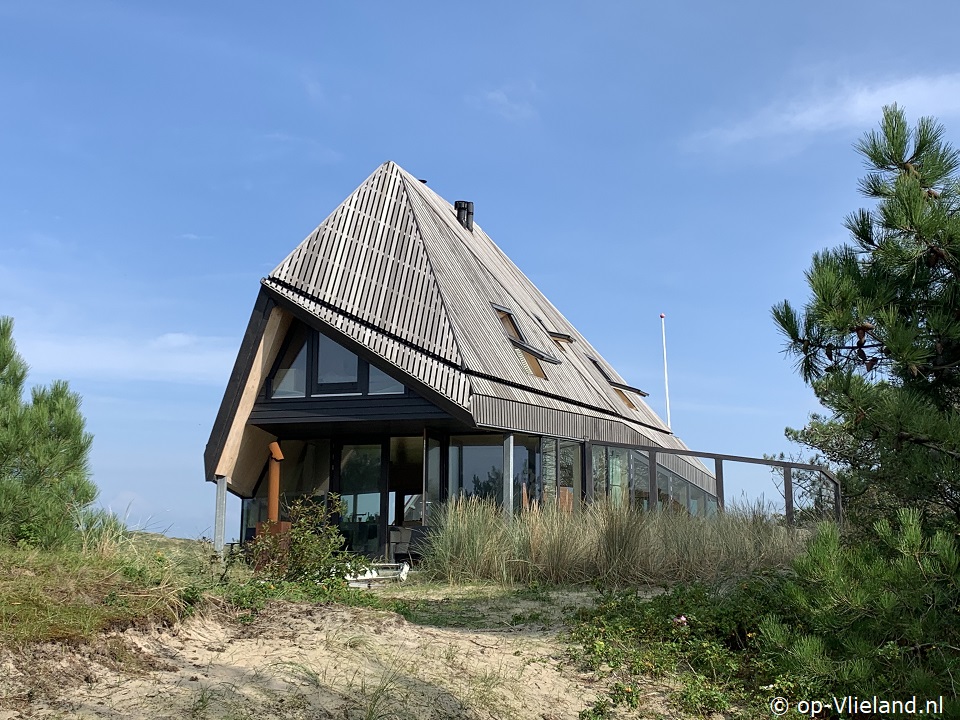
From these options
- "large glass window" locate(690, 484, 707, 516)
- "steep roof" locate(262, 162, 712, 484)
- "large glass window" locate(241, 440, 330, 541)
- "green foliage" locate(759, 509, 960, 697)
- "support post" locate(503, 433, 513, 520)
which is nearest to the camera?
"green foliage" locate(759, 509, 960, 697)

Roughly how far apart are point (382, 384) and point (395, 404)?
478 mm

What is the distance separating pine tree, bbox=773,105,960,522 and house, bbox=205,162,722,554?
8876 mm

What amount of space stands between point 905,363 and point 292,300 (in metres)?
12.2

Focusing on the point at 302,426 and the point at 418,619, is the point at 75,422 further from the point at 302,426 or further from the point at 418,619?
the point at 302,426

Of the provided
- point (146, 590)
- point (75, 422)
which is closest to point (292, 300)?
point (75, 422)

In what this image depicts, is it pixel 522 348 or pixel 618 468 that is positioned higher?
pixel 522 348

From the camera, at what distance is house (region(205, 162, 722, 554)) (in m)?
16.9

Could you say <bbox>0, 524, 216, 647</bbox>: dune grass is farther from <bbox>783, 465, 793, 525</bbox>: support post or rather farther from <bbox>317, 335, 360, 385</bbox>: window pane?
<bbox>317, 335, 360, 385</bbox>: window pane

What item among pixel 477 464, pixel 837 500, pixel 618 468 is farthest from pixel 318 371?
pixel 837 500

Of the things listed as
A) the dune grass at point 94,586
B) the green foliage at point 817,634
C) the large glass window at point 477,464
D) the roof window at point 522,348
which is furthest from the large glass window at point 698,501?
the dune grass at point 94,586

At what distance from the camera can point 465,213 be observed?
26219 millimetres

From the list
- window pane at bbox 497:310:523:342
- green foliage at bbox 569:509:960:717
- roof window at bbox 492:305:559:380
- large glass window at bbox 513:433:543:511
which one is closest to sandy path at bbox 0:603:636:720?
green foliage at bbox 569:509:960:717

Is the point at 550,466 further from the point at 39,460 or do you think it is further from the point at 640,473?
the point at 39,460

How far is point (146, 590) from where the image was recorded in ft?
23.5
